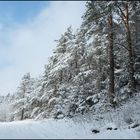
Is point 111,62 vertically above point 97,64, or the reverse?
point 97,64

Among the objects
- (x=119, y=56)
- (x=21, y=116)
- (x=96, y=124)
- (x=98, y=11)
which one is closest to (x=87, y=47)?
(x=119, y=56)

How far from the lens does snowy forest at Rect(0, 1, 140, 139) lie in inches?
810

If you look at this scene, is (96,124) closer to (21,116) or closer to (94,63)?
(94,63)

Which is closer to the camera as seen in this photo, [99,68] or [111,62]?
[111,62]

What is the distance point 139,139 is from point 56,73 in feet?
95.6

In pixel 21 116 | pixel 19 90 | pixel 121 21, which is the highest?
pixel 121 21

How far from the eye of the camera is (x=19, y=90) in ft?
194

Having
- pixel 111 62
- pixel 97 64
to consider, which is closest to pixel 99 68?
pixel 97 64

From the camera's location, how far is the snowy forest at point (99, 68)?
67.5 feet

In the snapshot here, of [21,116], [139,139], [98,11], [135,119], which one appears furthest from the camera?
[21,116]

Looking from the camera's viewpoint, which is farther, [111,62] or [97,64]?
[97,64]

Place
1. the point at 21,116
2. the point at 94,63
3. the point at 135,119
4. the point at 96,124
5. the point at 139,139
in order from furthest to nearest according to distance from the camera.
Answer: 1. the point at 21,116
2. the point at 94,63
3. the point at 96,124
4. the point at 135,119
5. the point at 139,139

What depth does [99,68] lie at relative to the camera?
103 feet

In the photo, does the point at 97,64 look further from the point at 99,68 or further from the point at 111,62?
the point at 111,62
